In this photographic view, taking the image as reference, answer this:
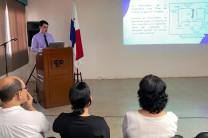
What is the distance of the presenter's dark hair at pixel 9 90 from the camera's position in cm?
166

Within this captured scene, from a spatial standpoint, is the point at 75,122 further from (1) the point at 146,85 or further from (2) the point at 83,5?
(2) the point at 83,5

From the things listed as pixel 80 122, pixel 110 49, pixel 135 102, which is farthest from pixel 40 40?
pixel 80 122

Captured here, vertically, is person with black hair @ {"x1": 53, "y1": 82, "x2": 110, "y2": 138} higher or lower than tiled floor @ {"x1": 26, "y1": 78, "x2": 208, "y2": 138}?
higher

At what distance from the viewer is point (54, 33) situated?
661cm

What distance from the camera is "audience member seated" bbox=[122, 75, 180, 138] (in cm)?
165

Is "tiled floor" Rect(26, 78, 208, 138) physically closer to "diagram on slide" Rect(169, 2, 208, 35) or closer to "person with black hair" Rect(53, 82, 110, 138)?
"diagram on slide" Rect(169, 2, 208, 35)

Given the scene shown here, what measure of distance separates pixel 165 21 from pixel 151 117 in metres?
5.19

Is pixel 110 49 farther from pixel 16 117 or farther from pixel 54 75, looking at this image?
pixel 16 117

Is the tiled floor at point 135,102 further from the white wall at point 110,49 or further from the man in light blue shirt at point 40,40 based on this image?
the man in light blue shirt at point 40,40

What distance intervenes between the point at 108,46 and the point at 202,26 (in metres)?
2.67

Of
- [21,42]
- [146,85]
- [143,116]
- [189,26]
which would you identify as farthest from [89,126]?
[189,26]

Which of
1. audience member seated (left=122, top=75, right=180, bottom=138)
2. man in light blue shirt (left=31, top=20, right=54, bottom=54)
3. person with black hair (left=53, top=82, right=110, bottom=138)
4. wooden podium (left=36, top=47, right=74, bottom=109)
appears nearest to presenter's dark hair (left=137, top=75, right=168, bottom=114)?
audience member seated (left=122, top=75, right=180, bottom=138)

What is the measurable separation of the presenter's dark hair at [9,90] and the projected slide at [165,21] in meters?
5.09

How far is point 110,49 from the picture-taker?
6742 millimetres
